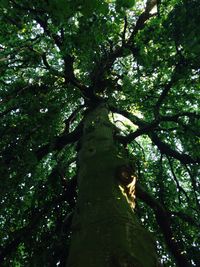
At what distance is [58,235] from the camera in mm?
4352

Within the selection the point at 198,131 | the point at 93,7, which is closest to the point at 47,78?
the point at 198,131

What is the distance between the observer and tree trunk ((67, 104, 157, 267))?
6.58ft

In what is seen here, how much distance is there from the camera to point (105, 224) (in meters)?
2.37

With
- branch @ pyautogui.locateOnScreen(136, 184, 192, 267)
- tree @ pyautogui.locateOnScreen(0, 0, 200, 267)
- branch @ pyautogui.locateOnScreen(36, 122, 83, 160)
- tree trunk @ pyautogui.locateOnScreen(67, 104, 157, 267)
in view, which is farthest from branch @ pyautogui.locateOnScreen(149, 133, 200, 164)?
tree trunk @ pyautogui.locateOnScreen(67, 104, 157, 267)

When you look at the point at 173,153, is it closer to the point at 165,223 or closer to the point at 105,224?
the point at 165,223

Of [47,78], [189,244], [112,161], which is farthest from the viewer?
[47,78]

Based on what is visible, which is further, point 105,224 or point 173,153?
point 173,153

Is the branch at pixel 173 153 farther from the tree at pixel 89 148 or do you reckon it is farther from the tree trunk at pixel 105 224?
the tree trunk at pixel 105 224

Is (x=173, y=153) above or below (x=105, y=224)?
above

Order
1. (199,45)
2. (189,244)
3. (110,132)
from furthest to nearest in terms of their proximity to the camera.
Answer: (189,244) → (110,132) → (199,45)

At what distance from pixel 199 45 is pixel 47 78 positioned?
346 centimetres

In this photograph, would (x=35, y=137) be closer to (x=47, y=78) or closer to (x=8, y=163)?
(x=8, y=163)

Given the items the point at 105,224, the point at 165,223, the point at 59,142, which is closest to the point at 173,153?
the point at 59,142

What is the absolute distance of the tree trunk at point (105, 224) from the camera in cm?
201
